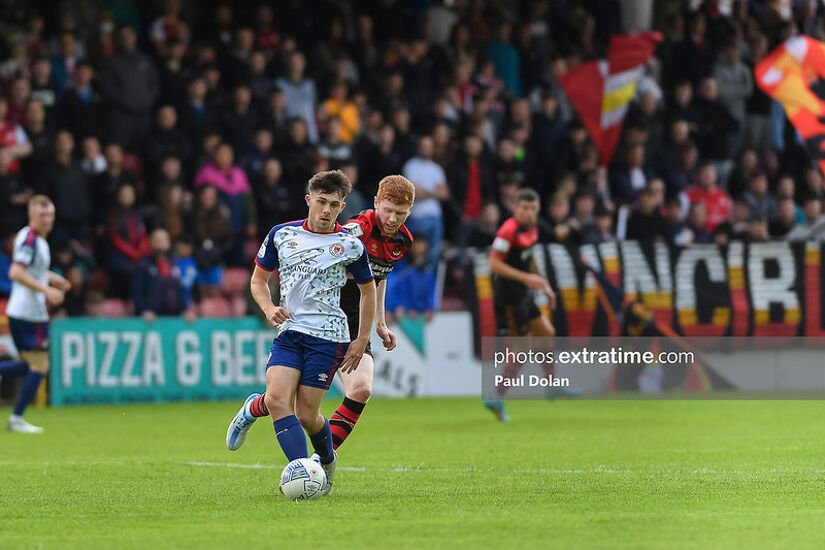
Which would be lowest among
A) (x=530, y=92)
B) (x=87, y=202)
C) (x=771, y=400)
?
(x=771, y=400)

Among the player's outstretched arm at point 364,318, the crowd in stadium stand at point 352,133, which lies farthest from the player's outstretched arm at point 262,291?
the crowd in stadium stand at point 352,133

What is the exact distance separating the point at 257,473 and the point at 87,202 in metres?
9.19

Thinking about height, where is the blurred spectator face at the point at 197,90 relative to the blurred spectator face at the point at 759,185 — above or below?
above

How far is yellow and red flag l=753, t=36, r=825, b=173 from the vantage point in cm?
1357

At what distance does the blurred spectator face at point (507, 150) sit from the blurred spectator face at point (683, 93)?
3.61 meters

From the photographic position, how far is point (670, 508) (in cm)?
738

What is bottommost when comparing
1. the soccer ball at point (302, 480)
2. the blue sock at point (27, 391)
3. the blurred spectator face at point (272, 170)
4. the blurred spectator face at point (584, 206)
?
the blue sock at point (27, 391)

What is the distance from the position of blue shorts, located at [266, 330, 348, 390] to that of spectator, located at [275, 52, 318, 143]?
12216mm

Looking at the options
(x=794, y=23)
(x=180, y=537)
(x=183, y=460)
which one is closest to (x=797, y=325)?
(x=794, y=23)

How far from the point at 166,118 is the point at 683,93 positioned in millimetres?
8737

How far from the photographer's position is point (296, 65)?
788 inches

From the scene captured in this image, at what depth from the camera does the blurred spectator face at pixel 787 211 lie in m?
21.1

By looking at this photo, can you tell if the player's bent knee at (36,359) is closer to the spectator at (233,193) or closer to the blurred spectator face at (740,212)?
the spectator at (233,193)

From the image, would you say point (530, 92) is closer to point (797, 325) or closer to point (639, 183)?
point (639, 183)
